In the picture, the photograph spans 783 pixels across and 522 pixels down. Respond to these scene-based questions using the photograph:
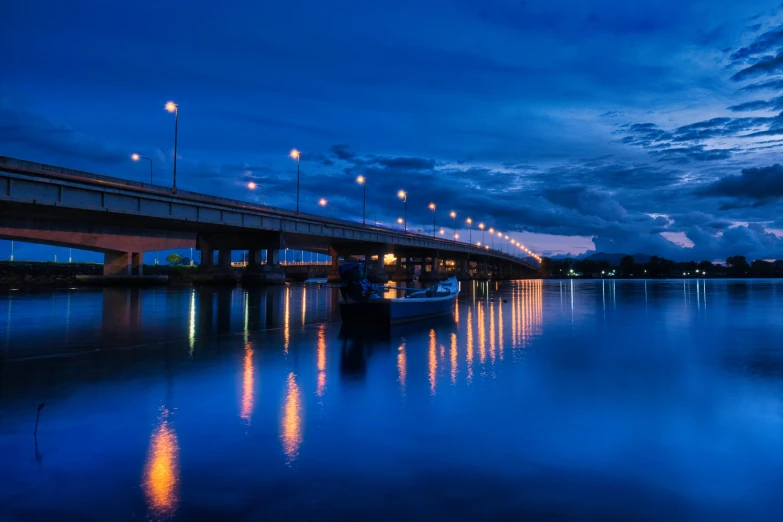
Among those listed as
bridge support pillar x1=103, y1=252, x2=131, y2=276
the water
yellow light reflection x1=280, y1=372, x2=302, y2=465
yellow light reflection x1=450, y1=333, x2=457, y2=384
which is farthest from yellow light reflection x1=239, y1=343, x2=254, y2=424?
bridge support pillar x1=103, y1=252, x2=131, y2=276

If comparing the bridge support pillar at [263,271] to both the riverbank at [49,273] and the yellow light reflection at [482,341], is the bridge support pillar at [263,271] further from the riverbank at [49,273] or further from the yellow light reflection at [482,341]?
the yellow light reflection at [482,341]

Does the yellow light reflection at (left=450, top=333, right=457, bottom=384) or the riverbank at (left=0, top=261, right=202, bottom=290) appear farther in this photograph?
the riverbank at (left=0, top=261, right=202, bottom=290)

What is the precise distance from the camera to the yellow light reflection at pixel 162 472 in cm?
→ 574

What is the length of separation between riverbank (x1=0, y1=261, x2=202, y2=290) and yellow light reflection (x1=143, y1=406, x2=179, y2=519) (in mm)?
83711

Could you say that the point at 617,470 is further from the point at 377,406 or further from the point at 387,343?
the point at 387,343

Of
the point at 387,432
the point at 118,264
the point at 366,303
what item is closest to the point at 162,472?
the point at 387,432

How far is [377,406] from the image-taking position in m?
10.2

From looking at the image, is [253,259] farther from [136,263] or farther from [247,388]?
[247,388]

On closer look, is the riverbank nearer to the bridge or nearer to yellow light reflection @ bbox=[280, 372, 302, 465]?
the bridge

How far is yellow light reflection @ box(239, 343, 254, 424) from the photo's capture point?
30.9ft

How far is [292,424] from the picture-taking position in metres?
8.80

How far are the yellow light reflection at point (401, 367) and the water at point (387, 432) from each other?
0.45 feet

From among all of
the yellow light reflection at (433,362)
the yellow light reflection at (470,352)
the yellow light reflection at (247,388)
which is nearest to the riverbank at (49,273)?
the yellow light reflection at (470,352)

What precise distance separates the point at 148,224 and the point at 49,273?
48339mm
